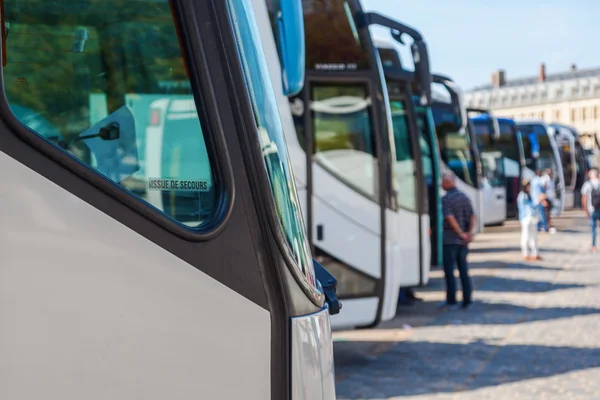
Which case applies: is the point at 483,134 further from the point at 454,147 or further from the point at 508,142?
the point at 454,147

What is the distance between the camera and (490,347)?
10969mm

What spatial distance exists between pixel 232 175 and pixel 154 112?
277mm

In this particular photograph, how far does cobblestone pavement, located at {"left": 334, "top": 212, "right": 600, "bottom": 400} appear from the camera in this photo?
8742 mm

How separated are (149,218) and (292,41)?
1.18 meters

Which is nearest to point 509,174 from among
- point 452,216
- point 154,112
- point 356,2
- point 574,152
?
point 574,152

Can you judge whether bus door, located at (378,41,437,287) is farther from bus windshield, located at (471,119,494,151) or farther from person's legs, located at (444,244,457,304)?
bus windshield, located at (471,119,494,151)

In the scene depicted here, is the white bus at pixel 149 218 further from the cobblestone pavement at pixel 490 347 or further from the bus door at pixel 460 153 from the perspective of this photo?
the bus door at pixel 460 153

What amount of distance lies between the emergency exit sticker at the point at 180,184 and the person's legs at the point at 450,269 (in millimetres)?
12112

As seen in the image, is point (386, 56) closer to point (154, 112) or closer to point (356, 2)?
point (356, 2)

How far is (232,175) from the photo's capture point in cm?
284

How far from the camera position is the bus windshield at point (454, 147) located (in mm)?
26719

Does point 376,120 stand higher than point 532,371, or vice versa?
point 376,120

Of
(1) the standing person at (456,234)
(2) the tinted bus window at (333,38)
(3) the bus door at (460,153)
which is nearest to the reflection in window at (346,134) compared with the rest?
(2) the tinted bus window at (333,38)

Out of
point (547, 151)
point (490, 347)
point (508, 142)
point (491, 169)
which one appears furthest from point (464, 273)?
point (547, 151)
